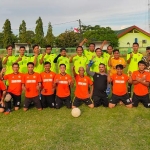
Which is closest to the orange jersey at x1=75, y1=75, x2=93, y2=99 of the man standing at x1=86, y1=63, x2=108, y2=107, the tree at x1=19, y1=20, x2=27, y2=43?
the man standing at x1=86, y1=63, x2=108, y2=107

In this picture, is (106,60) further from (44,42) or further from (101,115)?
(44,42)

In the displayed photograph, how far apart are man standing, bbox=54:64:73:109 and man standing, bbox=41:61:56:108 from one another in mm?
159

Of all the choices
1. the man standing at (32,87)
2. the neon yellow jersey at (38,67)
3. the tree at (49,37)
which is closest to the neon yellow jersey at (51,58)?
the neon yellow jersey at (38,67)

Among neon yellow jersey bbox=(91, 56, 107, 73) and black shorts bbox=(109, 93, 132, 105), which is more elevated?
neon yellow jersey bbox=(91, 56, 107, 73)

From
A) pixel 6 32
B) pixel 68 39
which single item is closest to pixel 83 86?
pixel 68 39

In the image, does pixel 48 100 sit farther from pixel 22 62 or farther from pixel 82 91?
pixel 22 62

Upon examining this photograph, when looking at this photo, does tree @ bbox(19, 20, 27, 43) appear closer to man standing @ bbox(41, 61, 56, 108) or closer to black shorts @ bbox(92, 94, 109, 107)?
man standing @ bbox(41, 61, 56, 108)

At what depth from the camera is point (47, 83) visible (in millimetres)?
7559

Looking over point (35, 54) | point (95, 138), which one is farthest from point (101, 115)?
point (35, 54)

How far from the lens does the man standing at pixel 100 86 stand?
7543 mm

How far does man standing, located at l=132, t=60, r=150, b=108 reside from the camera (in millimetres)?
7316

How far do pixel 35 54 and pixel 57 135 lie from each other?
11.7 ft

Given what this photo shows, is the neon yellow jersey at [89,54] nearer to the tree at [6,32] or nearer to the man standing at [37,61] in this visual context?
the man standing at [37,61]

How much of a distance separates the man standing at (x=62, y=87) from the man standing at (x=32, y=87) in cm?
58
